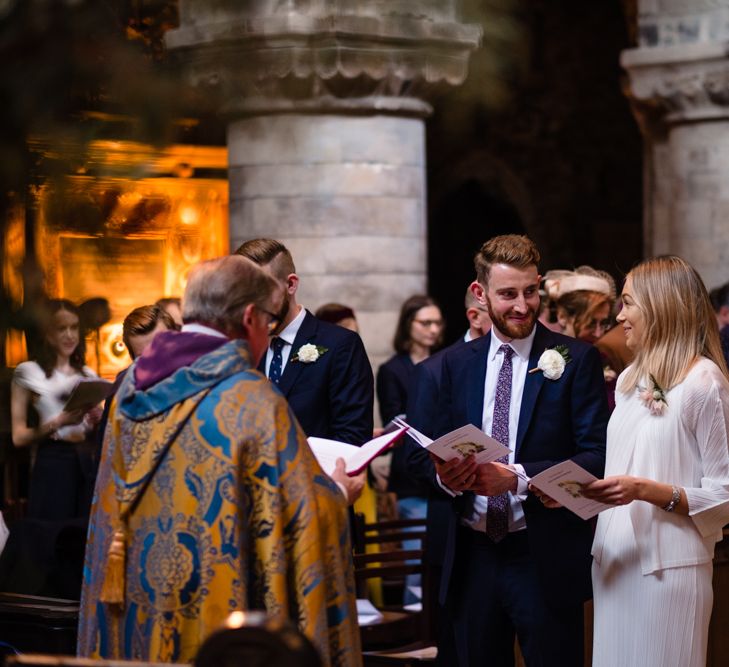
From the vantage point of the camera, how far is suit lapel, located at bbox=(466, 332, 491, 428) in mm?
4090

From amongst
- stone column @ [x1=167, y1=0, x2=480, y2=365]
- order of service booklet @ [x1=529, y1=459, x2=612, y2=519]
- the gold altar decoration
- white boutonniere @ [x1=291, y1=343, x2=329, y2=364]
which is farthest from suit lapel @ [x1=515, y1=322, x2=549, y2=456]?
stone column @ [x1=167, y1=0, x2=480, y2=365]

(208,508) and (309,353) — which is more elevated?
(309,353)

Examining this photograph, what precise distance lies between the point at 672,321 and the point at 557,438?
54cm

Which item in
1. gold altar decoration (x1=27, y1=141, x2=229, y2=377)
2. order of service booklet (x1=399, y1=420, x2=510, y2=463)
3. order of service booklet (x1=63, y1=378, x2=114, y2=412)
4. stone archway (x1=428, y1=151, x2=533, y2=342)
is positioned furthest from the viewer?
stone archway (x1=428, y1=151, x2=533, y2=342)

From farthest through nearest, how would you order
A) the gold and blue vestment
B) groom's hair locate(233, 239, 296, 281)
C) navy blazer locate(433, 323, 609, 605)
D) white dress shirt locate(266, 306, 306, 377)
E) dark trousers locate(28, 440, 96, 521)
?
dark trousers locate(28, 440, 96, 521) → white dress shirt locate(266, 306, 306, 377) → groom's hair locate(233, 239, 296, 281) → navy blazer locate(433, 323, 609, 605) → the gold and blue vestment

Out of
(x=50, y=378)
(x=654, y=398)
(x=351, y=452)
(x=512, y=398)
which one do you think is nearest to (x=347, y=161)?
(x=512, y=398)

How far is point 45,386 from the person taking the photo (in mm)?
2033

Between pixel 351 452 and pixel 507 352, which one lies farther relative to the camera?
pixel 507 352

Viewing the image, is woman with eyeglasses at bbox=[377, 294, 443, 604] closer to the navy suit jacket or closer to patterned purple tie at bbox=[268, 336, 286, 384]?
patterned purple tie at bbox=[268, 336, 286, 384]

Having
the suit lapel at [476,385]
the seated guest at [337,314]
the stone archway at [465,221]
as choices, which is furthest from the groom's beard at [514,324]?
the stone archway at [465,221]

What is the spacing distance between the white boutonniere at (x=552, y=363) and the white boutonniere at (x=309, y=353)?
792 millimetres

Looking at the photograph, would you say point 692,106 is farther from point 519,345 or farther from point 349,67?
point 519,345

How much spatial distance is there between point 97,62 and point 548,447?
8.59ft

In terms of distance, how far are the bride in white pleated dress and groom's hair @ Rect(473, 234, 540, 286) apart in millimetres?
373
